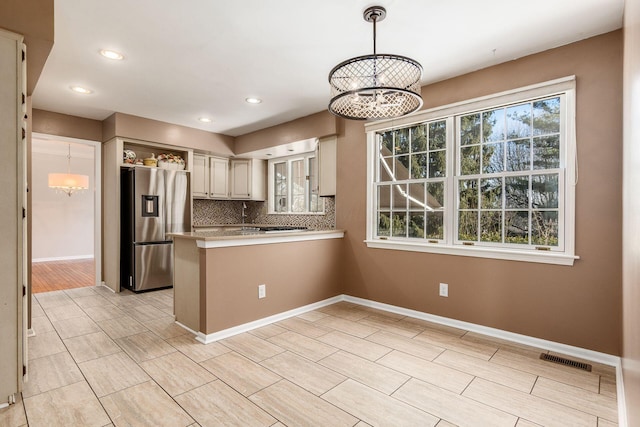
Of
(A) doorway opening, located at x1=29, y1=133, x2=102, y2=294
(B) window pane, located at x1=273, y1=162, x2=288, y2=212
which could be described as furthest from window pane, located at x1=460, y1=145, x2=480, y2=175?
(A) doorway opening, located at x1=29, y1=133, x2=102, y2=294

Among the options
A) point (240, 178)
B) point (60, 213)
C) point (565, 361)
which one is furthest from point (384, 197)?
point (60, 213)

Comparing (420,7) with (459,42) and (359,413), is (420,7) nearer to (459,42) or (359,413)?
(459,42)

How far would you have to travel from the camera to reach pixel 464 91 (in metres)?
3.16

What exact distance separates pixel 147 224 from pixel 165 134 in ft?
4.44

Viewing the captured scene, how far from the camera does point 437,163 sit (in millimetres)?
3412

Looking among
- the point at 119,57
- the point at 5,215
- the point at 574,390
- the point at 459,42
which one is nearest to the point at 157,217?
the point at 119,57

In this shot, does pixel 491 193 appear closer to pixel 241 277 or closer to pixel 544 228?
pixel 544 228

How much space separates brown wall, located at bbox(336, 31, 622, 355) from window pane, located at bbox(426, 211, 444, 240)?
21 centimetres

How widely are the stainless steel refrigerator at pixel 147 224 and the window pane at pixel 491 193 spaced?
4.12 meters

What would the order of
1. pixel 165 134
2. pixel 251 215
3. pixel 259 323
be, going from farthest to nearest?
pixel 251 215 → pixel 165 134 → pixel 259 323

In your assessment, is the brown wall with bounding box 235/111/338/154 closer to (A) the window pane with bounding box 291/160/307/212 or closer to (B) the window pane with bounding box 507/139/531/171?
(A) the window pane with bounding box 291/160/307/212

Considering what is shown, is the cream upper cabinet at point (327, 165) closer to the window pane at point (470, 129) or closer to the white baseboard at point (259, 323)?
the white baseboard at point (259, 323)

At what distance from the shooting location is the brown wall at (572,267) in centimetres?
240

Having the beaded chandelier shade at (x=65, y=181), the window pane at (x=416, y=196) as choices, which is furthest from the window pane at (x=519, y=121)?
the beaded chandelier shade at (x=65, y=181)
